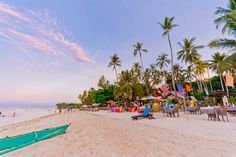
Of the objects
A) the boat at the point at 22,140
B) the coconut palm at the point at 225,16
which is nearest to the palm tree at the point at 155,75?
the coconut palm at the point at 225,16

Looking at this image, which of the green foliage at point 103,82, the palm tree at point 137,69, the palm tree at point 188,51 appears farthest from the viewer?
the green foliage at point 103,82

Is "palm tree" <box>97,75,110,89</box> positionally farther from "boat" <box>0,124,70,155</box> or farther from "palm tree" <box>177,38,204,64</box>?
"boat" <box>0,124,70,155</box>

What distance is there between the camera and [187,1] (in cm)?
1611

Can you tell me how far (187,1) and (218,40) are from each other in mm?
5904

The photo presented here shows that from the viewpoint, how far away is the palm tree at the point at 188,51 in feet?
105

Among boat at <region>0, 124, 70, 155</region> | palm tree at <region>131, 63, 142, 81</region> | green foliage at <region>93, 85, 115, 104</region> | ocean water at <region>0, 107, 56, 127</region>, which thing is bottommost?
ocean water at <region>0, 107, 56, 127</region>

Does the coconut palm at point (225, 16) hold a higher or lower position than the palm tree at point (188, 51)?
lower

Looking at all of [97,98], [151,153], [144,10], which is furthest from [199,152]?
[97,98]

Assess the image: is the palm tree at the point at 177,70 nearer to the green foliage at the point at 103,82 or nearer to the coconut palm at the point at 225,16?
the green foliage at the point at 103,82

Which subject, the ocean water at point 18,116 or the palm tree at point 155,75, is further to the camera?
the palm tree at point 155,75

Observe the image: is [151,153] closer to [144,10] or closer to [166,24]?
[144,10]

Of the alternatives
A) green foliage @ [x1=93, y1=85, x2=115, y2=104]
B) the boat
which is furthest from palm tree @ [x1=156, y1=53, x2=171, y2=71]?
the boat

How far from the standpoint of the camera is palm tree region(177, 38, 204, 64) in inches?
1258

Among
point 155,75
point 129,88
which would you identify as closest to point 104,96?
point 129,88
